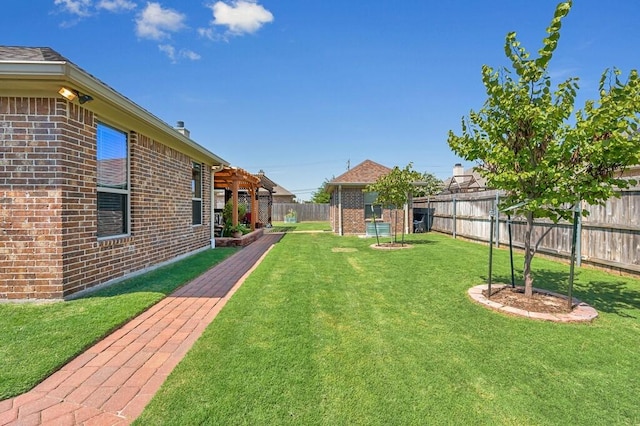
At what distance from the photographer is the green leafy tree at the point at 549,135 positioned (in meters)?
3.82

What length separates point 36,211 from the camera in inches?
170

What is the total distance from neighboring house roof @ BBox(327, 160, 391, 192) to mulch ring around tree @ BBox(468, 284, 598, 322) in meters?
11.7

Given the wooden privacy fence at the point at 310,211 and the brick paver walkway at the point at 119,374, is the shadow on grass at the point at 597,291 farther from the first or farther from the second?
the wooden privacy fence at the point at 310,211

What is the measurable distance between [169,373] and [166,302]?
229 centimetres

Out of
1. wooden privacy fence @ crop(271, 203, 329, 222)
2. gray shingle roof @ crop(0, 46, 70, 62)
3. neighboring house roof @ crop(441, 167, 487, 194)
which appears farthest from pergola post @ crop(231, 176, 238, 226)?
wooden privacy fence @ crop(271, 203, 329, 222)

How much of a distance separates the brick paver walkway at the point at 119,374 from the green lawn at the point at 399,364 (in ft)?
0.61

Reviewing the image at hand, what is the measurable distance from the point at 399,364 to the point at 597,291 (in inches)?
181

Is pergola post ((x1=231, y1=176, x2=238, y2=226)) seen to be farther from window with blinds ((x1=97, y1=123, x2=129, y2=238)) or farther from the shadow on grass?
the shadow on grass

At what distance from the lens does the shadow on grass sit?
4537 mm

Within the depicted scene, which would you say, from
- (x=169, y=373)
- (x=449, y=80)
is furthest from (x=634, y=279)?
(x=449, y=80)

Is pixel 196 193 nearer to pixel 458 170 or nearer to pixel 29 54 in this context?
pixel 29 54

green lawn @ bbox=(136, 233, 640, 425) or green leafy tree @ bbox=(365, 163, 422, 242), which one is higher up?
green leafy tree @ bbox=(365, 163, 422, 242)

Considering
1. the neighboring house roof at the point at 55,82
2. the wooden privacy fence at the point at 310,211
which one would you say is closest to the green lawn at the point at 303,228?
the wooden privacy fence at the point at 310,211

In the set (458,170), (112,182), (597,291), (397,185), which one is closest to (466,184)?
(458,170)
